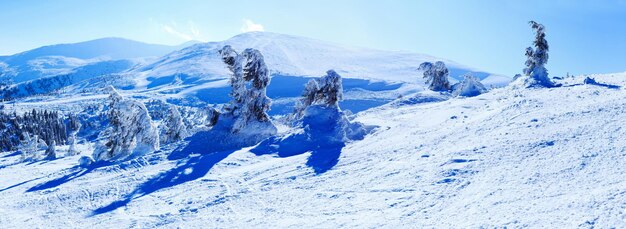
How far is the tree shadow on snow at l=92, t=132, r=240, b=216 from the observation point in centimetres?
1340

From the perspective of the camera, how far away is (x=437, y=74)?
44281mm

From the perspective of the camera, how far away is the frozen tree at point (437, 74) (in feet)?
145

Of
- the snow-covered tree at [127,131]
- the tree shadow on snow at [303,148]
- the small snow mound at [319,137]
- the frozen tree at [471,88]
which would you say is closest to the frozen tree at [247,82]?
the small snow mound at [319,137]

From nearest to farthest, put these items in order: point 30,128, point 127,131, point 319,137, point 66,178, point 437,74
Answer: point 66,178, point 319,137, point 127,131, point 437,74, point 30,128

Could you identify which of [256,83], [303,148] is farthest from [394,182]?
[256,83]

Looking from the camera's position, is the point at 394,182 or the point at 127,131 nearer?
the point at 394,182

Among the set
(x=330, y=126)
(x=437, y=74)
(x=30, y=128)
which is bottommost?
(x=30, y=128)

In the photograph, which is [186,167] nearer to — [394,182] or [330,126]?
[330,126]

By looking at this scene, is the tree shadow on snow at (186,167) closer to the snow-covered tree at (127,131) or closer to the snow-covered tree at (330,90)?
the snow-covered tree at (127,131)

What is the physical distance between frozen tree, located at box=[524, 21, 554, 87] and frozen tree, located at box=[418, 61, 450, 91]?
1285cm

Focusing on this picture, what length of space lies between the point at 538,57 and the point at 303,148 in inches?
847

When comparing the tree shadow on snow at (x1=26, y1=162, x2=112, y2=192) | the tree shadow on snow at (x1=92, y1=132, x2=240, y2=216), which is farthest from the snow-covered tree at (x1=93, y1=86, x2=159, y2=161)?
the tree shadow on snow at (x1=92, y1=132, x2=240, y2=216)

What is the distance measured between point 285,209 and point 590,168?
736cm

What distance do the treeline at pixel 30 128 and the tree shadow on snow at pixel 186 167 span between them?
307 feet
